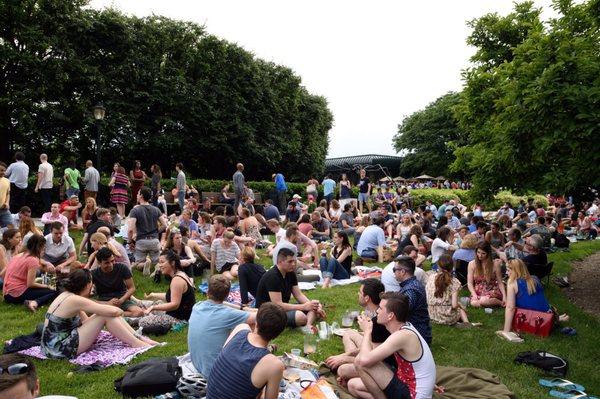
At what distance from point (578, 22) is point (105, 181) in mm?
16197

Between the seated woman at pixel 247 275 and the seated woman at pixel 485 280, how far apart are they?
419 centimetres

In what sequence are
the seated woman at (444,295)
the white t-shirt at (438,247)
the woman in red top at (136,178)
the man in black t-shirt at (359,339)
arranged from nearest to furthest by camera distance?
the man in black t-shirt at (359,339) < the seated woman at (444,295) < the white t-shirt at (438,247) < the woman in red top at (136,178)

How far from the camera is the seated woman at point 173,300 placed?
698 centimetres

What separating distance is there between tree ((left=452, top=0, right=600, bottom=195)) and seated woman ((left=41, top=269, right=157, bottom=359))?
7075 millimetres

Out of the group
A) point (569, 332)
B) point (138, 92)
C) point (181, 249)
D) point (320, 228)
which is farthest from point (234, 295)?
point (138, 92)

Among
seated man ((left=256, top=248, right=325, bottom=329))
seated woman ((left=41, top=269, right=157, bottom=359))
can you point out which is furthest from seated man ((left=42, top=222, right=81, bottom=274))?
seated man ((left=256, top=248, right=325, bottom=329))

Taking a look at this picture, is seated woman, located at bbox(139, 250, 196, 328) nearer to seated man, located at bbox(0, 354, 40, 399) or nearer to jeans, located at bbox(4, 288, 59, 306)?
jeans, located at bbox(4, 288, 59, 306)

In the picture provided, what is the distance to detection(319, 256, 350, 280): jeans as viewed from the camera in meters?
10.6

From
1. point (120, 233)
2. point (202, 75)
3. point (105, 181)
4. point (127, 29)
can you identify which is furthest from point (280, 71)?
point (120, 233)

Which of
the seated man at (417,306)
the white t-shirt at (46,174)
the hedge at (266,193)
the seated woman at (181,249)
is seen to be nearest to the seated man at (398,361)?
the seated man at (417,306)

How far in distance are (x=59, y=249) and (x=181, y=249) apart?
2360 mm

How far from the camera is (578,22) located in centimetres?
991

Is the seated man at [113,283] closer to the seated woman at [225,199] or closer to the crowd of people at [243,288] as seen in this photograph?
the crowd of people at [243,288]

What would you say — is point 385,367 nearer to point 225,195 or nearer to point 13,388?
point 13,388
